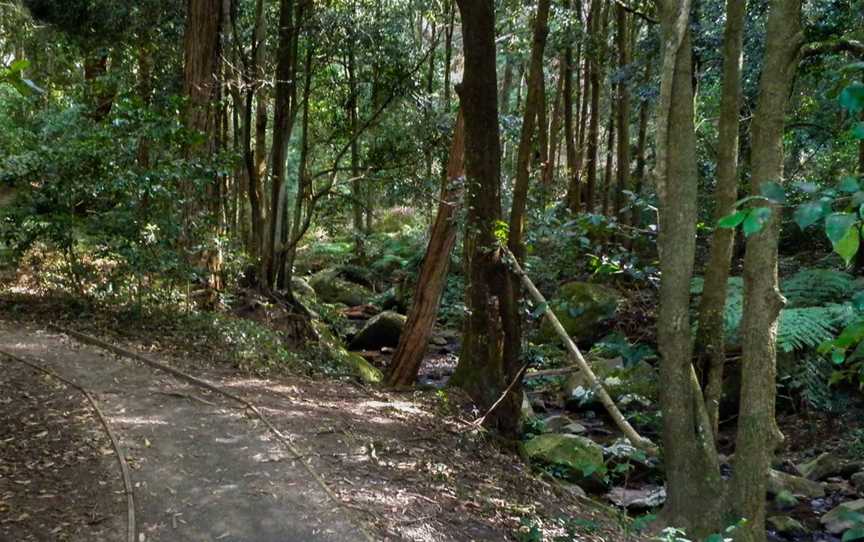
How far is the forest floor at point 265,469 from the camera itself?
4.36 meters

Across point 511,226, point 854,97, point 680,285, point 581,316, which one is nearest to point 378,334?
point 581,316

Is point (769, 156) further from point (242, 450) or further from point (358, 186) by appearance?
point (358, 186)

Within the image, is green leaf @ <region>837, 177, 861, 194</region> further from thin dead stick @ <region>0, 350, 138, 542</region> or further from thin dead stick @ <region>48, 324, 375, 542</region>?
thin dead stick @ <region>0, 350, 138, 542</region>

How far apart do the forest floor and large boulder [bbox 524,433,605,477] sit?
0.93m

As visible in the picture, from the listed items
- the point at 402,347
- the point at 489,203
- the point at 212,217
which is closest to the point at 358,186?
the point at 212,217

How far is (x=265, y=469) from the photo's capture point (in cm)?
515

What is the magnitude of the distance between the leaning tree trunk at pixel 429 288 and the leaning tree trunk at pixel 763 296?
3.86 meters

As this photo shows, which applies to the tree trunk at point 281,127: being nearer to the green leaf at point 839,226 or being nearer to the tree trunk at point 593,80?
the tree trunk at point 593,80

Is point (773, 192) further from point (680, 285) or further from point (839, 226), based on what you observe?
point (680, 285)

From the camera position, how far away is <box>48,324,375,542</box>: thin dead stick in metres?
4.76

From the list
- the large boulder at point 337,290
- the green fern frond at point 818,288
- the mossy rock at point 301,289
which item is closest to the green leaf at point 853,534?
the green fern frond at point 818,288

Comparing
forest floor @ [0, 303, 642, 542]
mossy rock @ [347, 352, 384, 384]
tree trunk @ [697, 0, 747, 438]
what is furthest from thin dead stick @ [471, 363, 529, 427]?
mossy rock @ [347, 352, 384, 384]

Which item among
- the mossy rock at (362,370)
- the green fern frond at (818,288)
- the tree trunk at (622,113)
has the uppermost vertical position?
the tree trunk at (622,113)

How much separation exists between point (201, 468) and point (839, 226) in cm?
453
